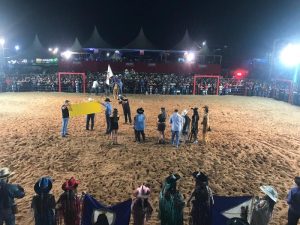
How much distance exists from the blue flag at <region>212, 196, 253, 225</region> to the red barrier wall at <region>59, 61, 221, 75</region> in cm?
2859

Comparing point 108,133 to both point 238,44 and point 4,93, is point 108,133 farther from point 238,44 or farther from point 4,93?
point 238,44

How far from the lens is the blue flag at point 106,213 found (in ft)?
15.3

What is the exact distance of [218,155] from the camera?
10828 mm

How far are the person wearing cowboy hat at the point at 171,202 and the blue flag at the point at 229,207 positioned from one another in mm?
583

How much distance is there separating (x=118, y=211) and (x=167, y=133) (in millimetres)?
9142

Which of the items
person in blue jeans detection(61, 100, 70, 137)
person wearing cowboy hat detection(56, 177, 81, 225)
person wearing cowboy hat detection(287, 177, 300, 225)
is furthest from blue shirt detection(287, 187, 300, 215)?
person in blue jeans detection(61, 100, 70, 137)

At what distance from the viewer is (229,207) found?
4.82m

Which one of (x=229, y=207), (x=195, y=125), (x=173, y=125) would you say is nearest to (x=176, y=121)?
(x=173, y=125)

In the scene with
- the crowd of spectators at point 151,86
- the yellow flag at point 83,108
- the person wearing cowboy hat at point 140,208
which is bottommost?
the person wearing cowboy hat at point 140,208

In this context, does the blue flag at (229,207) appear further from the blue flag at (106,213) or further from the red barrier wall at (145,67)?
the red barrier wall at (145,67)

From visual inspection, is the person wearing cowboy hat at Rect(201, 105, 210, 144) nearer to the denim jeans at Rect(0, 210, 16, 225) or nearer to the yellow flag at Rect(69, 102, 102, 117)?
the yellow flag at Rect(69, 102, 102, 117)

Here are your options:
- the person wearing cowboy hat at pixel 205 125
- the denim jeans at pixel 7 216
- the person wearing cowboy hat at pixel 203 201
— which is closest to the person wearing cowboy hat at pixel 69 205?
the denim jeans at pixel 7 216

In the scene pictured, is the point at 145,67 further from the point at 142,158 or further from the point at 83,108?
the point at 142,158

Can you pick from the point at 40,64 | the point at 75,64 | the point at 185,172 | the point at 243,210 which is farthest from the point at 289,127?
the point at 40,64
